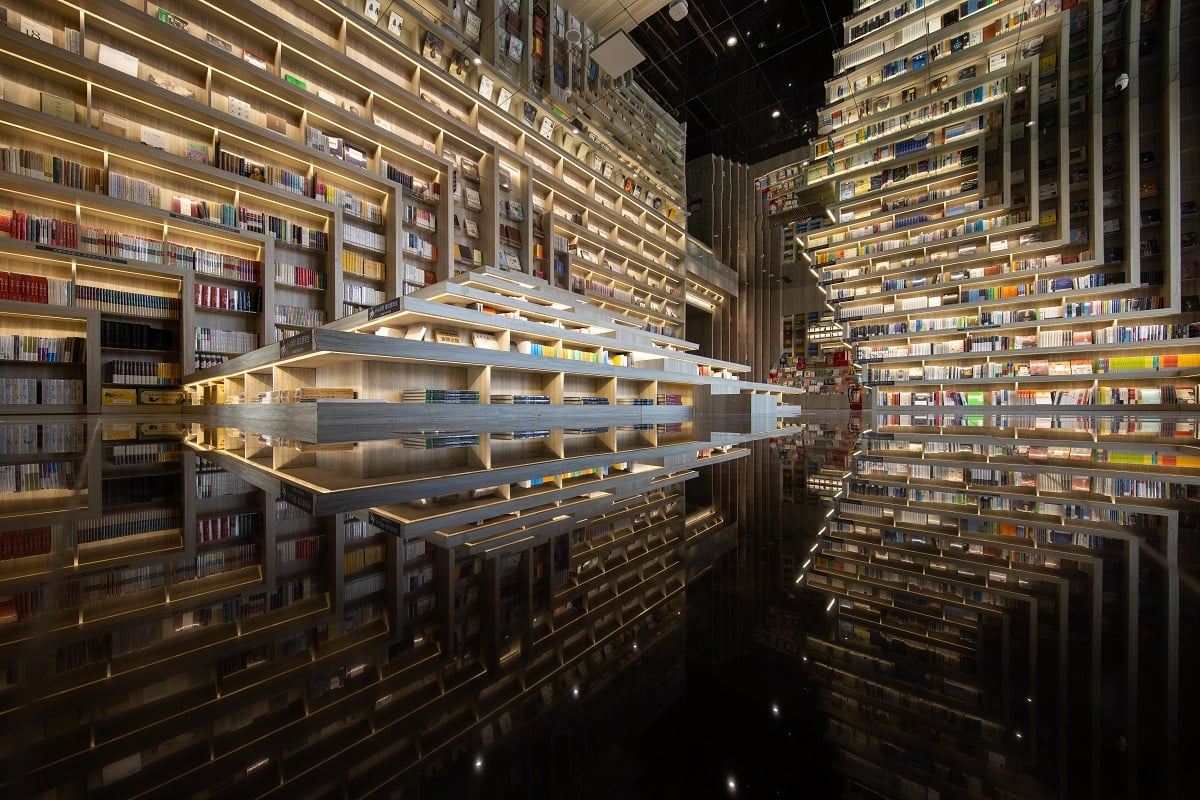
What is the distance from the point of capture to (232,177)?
5000 millimetres

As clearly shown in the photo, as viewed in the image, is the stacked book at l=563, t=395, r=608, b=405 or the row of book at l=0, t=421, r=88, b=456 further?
the stacked book at l=563, t=395, r=608, b=405

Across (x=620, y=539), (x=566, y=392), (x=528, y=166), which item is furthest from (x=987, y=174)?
(x=620, y=539)

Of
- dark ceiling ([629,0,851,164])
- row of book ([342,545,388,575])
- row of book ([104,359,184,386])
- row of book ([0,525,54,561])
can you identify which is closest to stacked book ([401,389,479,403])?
row of book ([0,525,54,561])

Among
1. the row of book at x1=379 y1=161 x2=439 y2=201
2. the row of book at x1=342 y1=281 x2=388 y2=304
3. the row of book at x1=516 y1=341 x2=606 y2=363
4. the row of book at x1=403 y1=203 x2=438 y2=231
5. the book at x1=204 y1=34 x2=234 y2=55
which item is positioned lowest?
the row of book at x1=516 y1=341 x2=606 y2=363

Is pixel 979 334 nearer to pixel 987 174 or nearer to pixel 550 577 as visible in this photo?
pixel 987 174

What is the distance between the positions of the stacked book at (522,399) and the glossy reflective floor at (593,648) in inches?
92.5

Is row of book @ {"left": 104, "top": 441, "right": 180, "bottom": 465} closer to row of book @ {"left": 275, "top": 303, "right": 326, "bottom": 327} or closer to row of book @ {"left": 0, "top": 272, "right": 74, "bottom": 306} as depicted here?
row of book @ {"left": 0, "top": 272, "right": 74, "bottom": 306}

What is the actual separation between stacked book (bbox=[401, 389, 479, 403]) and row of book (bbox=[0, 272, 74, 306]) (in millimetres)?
3755

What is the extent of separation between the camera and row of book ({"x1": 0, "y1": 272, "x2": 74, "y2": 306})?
4090 millimetres

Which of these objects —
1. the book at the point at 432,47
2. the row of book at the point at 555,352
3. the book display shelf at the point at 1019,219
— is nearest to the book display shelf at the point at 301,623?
the row of book at the point at 555,352

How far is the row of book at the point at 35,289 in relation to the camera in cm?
409

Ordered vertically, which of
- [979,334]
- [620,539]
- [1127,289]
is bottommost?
[620,539]

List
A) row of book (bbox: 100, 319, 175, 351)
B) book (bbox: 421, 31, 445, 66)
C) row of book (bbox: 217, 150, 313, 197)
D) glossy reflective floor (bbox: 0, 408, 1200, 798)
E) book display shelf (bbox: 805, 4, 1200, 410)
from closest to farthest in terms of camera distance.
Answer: glossy reflective floor (bbox: 0, 408, 1200, 798)
row of book (bbox: 100, 319, 175, 351)
row of book (bbox: 217, 150, 313, 197)
book (bbox: 421, 31, 445, 66)
book display shelf (bbox: 805, 4, 1200, 410)

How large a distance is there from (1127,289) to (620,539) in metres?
9.95
